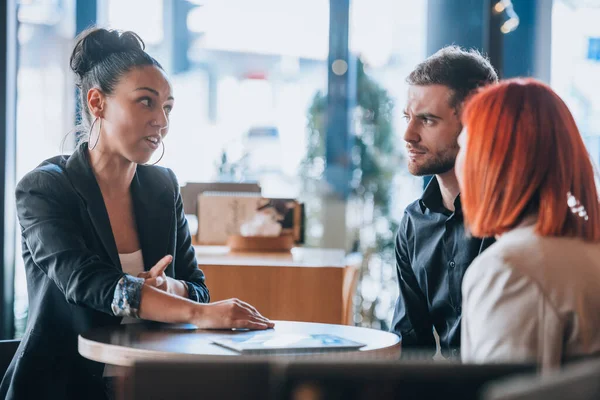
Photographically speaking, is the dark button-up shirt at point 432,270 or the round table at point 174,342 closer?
the round table at point 174,342

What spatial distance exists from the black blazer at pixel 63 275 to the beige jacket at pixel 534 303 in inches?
40.1

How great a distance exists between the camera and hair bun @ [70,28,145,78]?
2.34m

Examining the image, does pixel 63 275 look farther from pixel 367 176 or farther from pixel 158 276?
pixel 367 176

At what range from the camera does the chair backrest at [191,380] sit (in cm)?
100

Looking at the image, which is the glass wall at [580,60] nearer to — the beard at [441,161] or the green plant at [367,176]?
the green plant at [367,176]

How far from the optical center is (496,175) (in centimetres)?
143

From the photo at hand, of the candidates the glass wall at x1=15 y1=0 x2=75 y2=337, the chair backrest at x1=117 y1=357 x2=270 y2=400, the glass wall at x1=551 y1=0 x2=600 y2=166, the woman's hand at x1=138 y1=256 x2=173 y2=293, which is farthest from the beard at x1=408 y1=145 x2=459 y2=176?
the glass wall at x1=15 y1=0 x2=75 y2=337

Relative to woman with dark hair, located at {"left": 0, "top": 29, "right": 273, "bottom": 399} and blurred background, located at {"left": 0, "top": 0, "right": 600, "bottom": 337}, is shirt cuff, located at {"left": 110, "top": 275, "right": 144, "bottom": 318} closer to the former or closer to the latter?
woman with dark hair, located at {"left": 0, "top": 29, "right": 273, "bottom": 399}

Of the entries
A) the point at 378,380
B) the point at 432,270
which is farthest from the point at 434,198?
the point at 378,380

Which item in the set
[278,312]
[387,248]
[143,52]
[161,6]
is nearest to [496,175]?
[143,52]

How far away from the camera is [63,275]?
196 cm

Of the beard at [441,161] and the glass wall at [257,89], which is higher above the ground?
the glass wall at [257,89]

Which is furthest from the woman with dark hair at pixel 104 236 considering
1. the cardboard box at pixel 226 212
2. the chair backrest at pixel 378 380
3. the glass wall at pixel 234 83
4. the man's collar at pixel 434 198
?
the glass wall at pixel 234 83

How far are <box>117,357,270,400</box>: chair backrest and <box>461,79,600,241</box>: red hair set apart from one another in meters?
0.65
